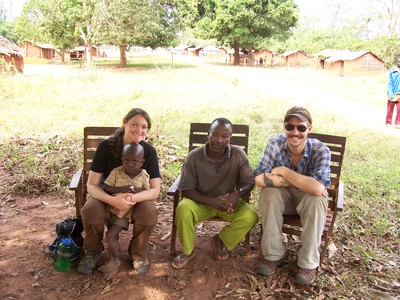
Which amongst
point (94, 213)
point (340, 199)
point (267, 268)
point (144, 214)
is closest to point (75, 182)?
point (94, 213)

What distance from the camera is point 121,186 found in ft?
10.7

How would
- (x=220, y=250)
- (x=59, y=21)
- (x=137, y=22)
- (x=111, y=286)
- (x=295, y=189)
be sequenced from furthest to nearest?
(x=59, y=21) → (x=137, y=22) → (x=220, y=250) → (x=295, y=189) → (x=111, y=286)

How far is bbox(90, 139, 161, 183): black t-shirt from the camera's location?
334 centimetres

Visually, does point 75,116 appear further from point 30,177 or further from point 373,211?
point 373,211

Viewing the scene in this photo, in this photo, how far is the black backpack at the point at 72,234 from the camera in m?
3.32

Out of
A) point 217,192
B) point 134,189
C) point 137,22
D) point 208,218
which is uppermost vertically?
point 137,22

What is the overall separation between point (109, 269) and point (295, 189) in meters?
1.90

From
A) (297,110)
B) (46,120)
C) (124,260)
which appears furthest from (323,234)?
(46,120)

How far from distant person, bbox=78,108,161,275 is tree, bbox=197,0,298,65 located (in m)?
32.3

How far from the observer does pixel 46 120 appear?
880 centimetres

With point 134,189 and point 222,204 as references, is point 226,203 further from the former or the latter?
point 134,189

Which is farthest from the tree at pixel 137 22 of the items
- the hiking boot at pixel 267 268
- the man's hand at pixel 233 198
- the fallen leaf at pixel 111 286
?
the hiking boot at pixel 267 268

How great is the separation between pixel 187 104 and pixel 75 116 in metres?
3.50

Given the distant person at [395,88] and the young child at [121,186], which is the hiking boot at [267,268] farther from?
the distant person at [395,88]
